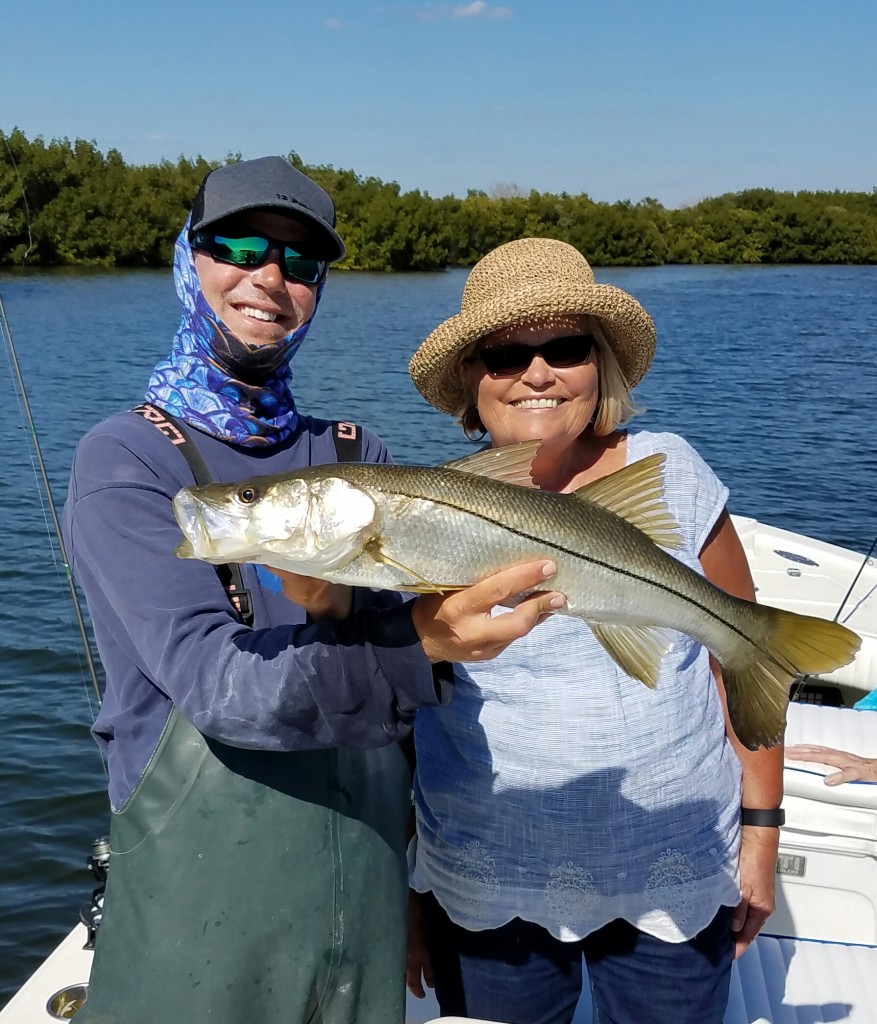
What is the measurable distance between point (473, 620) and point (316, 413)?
59.8 ft

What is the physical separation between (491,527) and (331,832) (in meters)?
0.74

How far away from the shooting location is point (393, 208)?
77000mm

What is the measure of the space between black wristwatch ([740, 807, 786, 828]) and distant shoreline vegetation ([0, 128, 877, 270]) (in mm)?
46046

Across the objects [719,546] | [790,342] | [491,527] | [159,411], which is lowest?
[790,342]

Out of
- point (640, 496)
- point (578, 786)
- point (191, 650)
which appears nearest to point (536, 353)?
point (640, 496)

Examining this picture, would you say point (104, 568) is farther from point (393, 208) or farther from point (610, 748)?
point (393, 208)

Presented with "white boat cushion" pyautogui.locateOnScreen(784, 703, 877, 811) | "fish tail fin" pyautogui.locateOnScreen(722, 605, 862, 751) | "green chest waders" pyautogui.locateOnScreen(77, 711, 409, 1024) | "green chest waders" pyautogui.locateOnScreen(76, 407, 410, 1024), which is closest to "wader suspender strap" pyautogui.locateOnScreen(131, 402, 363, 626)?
"green chest waders" pyautogui.locateOnScreen(76, 407, 410, 1024)

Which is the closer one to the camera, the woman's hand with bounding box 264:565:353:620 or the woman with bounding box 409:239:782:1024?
the woman's hand with bounding box 264:565:353:620

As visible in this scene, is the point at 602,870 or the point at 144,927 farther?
the point at 602,870

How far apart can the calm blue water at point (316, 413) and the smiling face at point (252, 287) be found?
5.44 m

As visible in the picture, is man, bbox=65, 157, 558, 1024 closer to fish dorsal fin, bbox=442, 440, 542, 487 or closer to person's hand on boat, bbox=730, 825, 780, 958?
fish dorsal fin, bbox=442, 440, 542, 487

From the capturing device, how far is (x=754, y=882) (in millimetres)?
2766

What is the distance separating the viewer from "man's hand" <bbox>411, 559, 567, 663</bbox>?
6.12 feet

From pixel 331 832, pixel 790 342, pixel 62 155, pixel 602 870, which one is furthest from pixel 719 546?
pixel 62 155
